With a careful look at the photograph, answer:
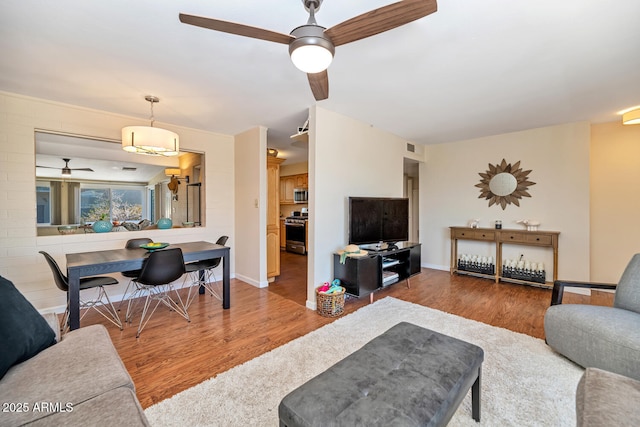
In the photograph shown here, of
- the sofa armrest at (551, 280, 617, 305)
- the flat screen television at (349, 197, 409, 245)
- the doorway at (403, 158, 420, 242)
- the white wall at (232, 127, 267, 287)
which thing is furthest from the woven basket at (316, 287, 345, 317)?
the doorway at (403, 158, 420, 242)

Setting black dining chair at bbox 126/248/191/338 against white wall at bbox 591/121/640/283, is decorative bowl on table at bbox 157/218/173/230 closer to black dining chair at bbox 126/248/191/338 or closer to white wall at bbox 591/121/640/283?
black dining chair at bbox 126/248/191/338

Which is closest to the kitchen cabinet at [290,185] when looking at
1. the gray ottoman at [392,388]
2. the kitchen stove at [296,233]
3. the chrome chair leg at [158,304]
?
the kitchen stove at [296,233]

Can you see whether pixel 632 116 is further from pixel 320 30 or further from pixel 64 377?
pixel 64 377

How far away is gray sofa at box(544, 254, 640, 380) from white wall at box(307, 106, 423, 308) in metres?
2.26

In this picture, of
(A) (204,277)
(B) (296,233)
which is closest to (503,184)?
(B) (296,233)

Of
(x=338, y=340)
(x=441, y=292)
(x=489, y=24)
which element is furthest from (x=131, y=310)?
(x=489, y=24)

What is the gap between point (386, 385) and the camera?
3.92 ft

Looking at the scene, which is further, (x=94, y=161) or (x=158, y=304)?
(x=94, y=161)

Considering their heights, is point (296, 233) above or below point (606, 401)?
above

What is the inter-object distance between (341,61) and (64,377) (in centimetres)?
262

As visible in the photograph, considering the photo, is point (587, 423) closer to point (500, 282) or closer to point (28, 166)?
point (500, 282)

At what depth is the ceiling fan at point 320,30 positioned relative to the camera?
4.31 feet

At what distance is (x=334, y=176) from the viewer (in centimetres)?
348

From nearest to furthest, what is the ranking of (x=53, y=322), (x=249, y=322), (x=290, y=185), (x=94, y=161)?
1. (x=53, y=322)
2. (x=249, y=322)
3. (x=94, y=161)
4. (x=290, y=185)
